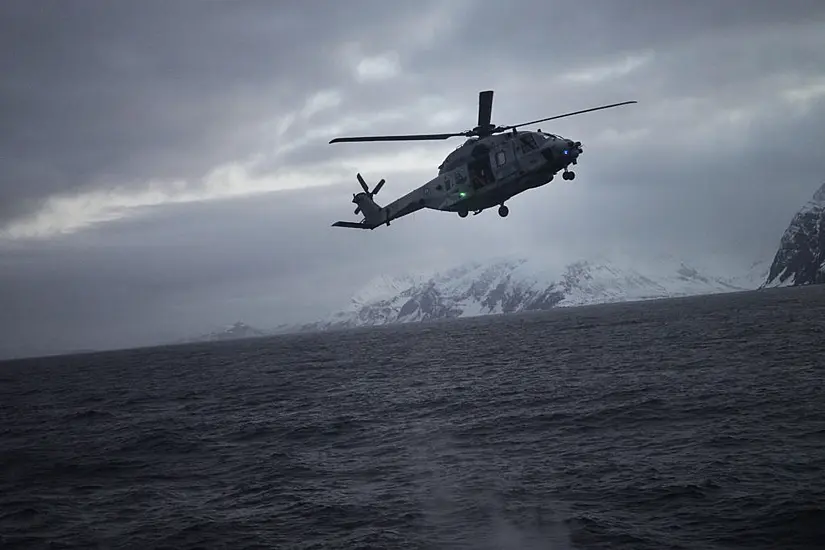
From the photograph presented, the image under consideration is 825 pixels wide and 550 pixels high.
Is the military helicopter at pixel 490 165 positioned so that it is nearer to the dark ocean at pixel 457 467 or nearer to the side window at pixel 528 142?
the side window at pixel 528 142

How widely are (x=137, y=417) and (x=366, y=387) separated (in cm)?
2227

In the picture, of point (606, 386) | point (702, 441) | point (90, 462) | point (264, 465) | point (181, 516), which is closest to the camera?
point (181, 516)

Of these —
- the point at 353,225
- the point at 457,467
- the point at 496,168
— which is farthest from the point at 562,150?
the point at 457,467

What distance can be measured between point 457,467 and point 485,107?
678 inches

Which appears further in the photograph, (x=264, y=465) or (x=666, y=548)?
(x=264, y=465)

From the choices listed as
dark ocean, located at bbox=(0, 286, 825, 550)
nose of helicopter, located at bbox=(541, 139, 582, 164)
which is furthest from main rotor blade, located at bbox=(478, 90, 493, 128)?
dark ocean, located at bbox=(0, 286, 825, 550)

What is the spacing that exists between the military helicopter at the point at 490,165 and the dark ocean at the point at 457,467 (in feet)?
42.9

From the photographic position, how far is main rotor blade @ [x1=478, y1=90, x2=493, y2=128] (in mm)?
29386

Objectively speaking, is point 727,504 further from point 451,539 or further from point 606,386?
point 606,386

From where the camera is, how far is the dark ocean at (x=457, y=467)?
72.7ft

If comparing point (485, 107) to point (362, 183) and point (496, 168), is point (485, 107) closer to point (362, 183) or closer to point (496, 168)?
point (496, 168)

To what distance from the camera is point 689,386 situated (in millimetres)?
48406

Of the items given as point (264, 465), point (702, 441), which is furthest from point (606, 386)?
point (264, 465)

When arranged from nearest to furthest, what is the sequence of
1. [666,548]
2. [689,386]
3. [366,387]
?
[666,548]
[689,386]
[366,387]
